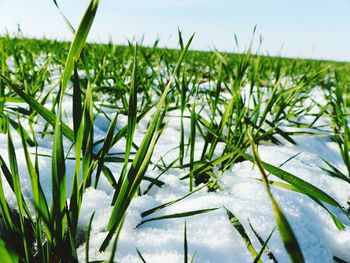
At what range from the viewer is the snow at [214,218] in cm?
50

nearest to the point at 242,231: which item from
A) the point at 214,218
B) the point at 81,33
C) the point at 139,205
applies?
the point at 214,218

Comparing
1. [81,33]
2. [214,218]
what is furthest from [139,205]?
[81,33]

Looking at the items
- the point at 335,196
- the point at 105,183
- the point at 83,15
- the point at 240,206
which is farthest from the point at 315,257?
the point at 83,15

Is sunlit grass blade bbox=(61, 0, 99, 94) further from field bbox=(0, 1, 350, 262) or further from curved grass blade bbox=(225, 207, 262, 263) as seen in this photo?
curved grass blade bbox=(225, 207, 262, 263)

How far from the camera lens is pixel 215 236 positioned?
0.54 metres

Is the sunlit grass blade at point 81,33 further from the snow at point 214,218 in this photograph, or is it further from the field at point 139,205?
the snow at point 214,218

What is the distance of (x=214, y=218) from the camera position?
0.58m

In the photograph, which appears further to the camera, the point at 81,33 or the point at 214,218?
the point at 214,218

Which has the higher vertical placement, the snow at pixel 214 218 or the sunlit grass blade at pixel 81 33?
the sunlit grass blade at pixel 81 33

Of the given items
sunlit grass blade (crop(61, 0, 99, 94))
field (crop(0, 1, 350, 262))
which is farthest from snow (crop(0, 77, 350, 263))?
sunlit grass blade (crop(61, 0, 99, 94))

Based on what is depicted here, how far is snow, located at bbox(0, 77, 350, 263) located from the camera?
502 millimetres

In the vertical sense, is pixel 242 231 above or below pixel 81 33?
below

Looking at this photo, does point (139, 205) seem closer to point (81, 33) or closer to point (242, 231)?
point (242, 231)

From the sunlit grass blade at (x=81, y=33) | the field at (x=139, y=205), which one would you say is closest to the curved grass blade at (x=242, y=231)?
the field at (x=139, y=205)
